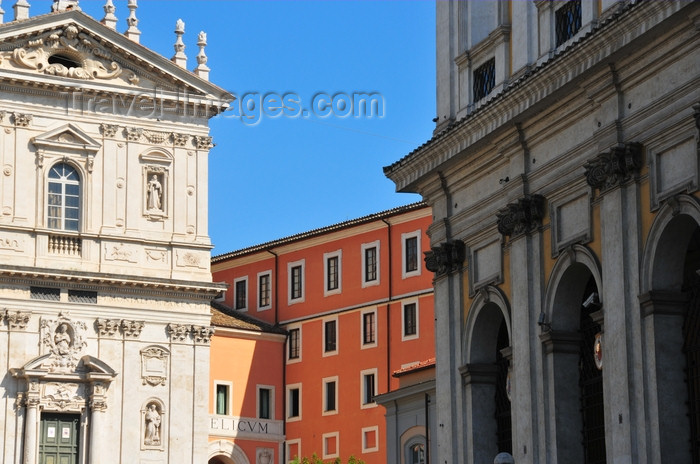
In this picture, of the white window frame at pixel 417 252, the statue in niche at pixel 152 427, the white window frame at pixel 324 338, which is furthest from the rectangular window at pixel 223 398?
the statue in niche at pixel 152 427

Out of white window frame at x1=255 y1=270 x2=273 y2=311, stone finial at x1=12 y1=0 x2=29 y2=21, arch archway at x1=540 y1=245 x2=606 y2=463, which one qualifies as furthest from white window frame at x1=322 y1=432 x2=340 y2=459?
arch archway at x1=540 y1=245 x2=606 y2=463

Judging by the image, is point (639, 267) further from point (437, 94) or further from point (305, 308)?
point (305, 308)

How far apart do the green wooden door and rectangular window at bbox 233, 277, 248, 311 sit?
61.0ft

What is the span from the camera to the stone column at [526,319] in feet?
85.5

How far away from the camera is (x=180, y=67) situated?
5538 centimetres

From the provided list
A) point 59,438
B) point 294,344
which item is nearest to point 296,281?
point 294,344

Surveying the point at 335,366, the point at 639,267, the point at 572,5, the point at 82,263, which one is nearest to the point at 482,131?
the point at 572,5

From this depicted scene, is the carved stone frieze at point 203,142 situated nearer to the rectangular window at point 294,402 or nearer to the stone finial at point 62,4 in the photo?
the stone finial at point 62,4

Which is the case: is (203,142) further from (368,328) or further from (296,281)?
(296,281)

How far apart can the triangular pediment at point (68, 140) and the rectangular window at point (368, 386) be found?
1553 cm

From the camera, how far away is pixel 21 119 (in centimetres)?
5362

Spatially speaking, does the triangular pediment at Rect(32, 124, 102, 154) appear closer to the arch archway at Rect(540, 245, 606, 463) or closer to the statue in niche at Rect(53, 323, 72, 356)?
the statue in niche at Rect(53, 323, 72, 356)

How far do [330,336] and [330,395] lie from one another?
2425 millimetres

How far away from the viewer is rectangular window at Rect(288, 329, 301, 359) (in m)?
67.4
